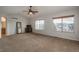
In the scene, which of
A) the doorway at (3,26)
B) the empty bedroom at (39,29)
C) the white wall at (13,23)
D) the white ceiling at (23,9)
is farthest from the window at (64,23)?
the doorway at (3,26)

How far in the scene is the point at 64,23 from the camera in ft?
7.70

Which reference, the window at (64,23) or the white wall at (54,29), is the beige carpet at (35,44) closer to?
the white wall at (54,29)

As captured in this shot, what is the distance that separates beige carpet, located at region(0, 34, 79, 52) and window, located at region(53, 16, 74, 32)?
22 cm

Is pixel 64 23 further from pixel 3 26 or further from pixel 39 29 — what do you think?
pixel 3 26

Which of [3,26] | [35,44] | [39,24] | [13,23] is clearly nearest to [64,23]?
[39,24]

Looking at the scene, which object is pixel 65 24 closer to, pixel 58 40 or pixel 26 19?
pixel 58 40

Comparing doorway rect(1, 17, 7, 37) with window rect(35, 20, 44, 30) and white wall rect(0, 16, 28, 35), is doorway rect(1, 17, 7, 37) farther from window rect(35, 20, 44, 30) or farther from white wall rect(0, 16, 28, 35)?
window rect(35, 20, 44, 30)

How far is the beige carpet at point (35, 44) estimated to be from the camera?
227 cm

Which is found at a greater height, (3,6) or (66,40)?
(3,6)

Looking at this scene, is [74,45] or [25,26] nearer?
[74,45]

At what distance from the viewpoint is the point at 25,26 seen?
2.41m

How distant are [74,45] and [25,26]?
1.04m

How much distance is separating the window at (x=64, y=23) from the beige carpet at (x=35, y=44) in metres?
0.22

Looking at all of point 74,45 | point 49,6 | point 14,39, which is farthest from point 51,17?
point 14,39
